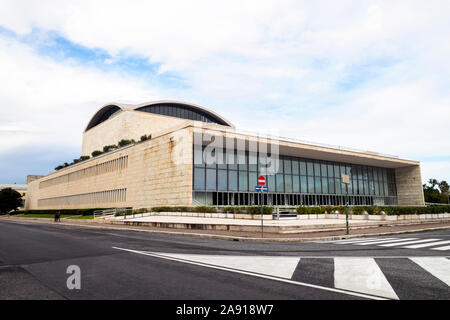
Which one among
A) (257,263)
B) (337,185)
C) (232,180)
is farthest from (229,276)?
(337,185)

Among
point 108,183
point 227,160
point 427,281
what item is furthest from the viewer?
point 108,183

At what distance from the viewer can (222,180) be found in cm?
3681

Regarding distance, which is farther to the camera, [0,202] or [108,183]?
[0,202]

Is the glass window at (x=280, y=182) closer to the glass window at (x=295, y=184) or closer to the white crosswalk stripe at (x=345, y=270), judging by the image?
the glass window at (x=295, y=184)

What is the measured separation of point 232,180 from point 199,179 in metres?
4.95

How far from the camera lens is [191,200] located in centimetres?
3139

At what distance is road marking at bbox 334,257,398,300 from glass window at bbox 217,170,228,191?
28801 mm

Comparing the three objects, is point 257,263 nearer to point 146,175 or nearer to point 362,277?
point 362,277

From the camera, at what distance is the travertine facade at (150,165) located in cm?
3306

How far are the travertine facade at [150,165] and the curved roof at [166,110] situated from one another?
29 cm

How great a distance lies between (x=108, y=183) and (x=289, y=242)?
3976 cm

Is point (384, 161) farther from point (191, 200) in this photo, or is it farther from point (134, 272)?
point (134, 272)

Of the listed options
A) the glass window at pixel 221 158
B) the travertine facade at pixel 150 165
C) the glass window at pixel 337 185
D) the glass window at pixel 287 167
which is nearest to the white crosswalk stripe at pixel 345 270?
the travertine facade at pixel 150 165
